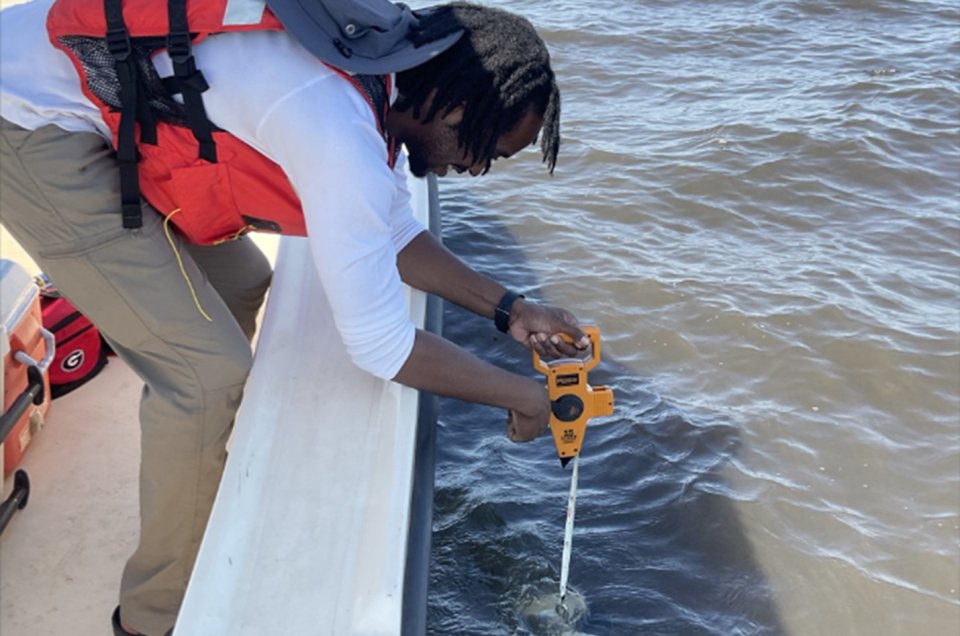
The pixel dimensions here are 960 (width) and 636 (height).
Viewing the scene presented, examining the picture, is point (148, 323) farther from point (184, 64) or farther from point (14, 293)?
point (14, 293)

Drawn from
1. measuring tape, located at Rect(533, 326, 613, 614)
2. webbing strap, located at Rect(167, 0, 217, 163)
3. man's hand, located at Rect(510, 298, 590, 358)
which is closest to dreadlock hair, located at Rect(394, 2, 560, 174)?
webbing strap, located at Rect(167, 0, 217, 163)

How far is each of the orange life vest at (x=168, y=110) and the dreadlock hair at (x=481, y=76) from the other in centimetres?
11

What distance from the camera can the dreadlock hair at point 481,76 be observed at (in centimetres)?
223

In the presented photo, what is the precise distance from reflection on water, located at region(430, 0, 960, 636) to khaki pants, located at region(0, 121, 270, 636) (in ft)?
3.80

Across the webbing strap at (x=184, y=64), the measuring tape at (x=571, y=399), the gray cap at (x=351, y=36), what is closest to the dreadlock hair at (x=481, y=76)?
the gray cap at (x=351, y=36)

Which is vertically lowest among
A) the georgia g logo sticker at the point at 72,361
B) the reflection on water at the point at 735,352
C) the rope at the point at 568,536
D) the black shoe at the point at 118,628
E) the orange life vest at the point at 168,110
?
the reflection on water at the point at 735,352

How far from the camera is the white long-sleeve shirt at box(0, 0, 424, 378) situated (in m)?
1.99

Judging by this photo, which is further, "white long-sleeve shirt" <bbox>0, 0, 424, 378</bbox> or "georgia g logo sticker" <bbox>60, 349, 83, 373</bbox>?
"georgia g logo sticker" <bbox>60, 349, 83, 373</bbox>

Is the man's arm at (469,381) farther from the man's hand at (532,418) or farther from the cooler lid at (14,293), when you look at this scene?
the cooler lid at (14,293)

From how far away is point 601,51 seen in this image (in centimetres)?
821

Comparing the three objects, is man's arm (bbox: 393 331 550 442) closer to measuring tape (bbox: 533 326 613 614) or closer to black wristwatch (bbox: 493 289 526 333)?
measuring tape (bbox: 533 326 613 614)

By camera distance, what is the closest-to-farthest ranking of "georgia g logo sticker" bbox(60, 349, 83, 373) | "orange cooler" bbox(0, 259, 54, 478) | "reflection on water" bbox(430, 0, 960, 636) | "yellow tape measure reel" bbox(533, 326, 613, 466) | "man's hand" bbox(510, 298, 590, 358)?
"yellow tape measure reel" bbox(533, 326, 613, 466) < "orange cooler" bbox(0, 259, 54, 478) < "man's hand" bbox(510, 298, 590, 358) < "georgia g logo sticker" bbox(60, 349, 83, 373) < "reflection on water" bbox(430, 0, 960, 636)

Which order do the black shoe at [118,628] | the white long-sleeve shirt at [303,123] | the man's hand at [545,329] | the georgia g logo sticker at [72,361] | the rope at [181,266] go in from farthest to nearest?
the georgia g logo sticker at [72,361]
the man's hand at [545,329]
the black shoe at [118,628]
the rope at [181,266]
the white long-sleeve shirt at [303,123]

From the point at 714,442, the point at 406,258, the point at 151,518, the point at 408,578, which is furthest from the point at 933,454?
the point at 151,518
